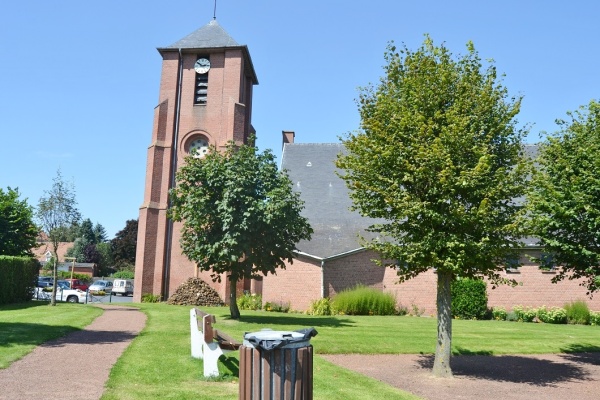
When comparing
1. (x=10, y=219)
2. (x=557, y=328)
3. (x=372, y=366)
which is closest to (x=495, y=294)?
(x=557, y=328)

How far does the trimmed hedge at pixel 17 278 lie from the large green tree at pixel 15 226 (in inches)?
167

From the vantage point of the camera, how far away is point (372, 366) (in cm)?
1216

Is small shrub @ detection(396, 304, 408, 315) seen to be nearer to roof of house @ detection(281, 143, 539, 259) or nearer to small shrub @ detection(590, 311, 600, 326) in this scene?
roof of house @ detection(281, 143, 539, 259)

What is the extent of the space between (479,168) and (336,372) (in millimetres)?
4669

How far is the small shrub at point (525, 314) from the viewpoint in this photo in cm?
2475

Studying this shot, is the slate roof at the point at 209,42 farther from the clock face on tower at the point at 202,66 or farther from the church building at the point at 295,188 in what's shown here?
the clock face on tower at the point at 202,66

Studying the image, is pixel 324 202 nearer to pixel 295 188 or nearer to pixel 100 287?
pixel 295 188

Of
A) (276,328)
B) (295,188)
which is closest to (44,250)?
(295,188)

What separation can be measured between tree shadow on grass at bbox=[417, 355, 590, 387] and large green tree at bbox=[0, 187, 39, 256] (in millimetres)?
26424

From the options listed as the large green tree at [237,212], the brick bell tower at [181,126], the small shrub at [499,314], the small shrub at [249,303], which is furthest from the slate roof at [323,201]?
the large green tree at [237,212]

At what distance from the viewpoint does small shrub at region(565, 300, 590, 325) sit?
2416 centimetres

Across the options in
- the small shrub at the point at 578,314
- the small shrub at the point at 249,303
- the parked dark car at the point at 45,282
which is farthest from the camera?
the parked dark car at the point at 45,282

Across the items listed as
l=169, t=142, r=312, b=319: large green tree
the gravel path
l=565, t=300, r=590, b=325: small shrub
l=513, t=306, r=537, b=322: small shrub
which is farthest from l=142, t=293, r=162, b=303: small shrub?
l=565, t=300, r=590, b=325: small shrub

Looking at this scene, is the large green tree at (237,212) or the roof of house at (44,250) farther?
the roof of house at (44,250)
